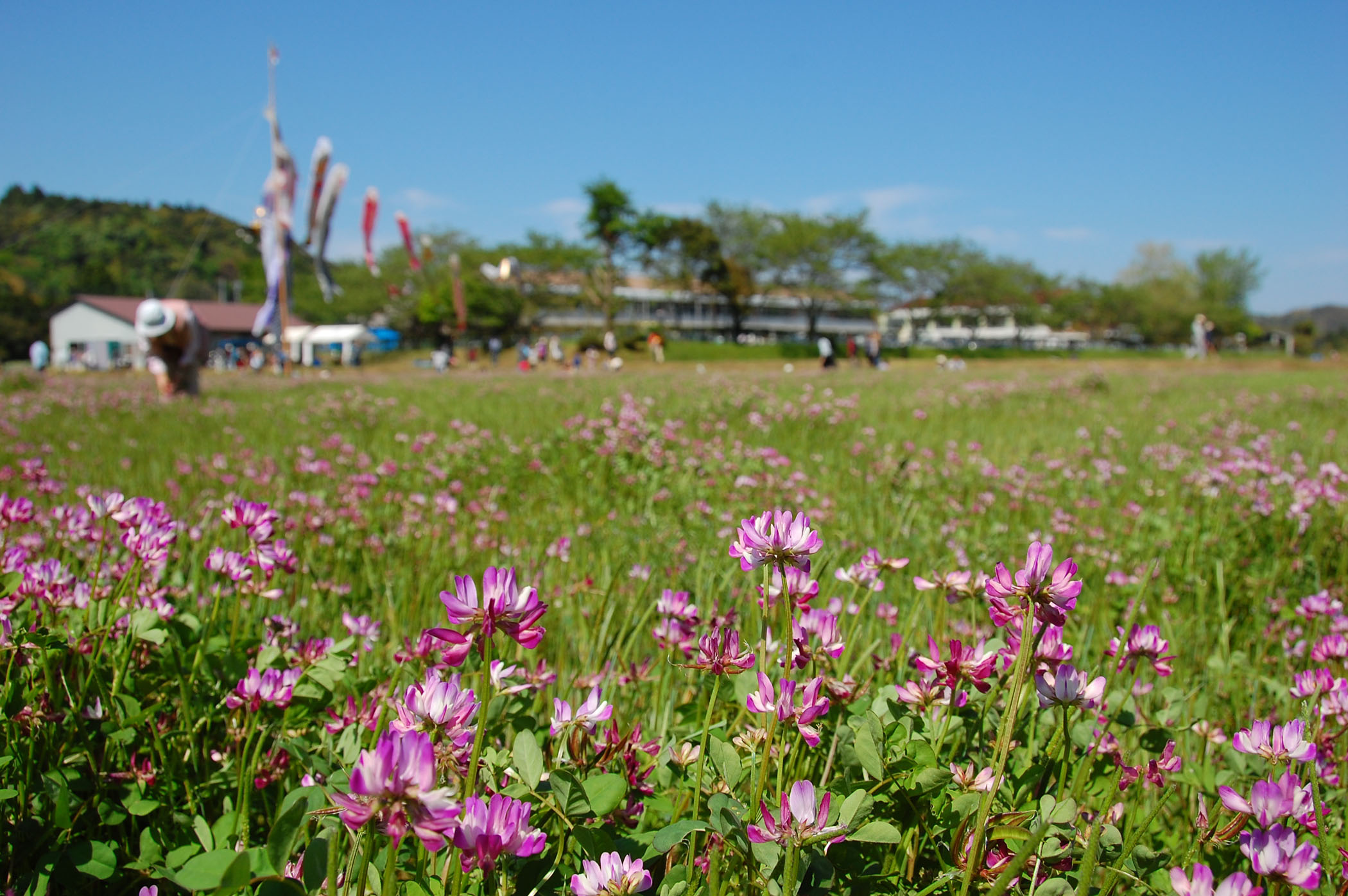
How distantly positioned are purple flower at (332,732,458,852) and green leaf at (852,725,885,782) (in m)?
0.53

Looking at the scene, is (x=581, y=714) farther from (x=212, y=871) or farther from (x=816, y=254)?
(x=816, y=254)

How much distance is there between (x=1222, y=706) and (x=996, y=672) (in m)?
1.14

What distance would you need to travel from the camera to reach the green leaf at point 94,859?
959 mm

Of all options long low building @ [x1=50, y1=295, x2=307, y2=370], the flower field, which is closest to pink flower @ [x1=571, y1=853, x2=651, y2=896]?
the flower field

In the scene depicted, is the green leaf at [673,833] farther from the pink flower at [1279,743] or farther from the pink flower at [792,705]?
the pink flower at [1279,743]

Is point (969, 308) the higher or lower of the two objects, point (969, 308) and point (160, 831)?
the higher

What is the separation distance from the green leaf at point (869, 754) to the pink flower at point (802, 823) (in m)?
0.18

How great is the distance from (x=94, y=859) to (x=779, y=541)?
0.97 m

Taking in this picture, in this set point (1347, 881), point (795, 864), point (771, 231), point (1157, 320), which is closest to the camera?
point (795, 864)

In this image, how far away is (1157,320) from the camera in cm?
7250

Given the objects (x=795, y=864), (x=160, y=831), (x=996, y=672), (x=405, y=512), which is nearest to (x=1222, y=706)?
(x=996, y=672)

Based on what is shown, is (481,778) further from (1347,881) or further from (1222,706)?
(1222,706)

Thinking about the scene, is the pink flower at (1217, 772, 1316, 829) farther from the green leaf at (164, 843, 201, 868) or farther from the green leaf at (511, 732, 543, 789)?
the green leaf at (164, 843, 201, 868)

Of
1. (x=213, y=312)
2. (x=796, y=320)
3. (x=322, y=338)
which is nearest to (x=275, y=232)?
(x=322, y=338)
